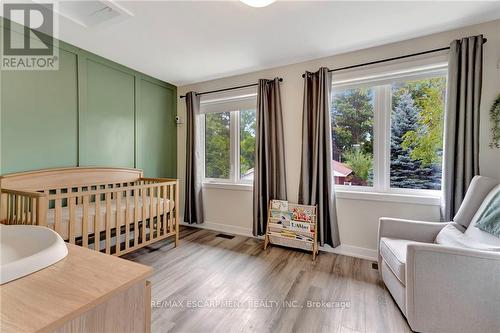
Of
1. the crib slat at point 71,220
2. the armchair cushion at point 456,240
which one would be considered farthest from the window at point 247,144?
the armchair cushion at point 456,240

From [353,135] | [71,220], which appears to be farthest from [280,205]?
[71,220]

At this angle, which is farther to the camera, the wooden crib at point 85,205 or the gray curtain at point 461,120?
the gray curtain at point 461,120

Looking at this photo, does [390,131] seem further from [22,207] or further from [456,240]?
[22,207]

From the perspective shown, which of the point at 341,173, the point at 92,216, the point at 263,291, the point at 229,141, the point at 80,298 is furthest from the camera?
the point at 229,141

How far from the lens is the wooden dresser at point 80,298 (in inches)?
19.8

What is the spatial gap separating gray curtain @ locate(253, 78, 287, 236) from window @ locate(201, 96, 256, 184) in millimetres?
289

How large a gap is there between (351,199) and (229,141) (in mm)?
1832

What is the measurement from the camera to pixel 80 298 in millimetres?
569

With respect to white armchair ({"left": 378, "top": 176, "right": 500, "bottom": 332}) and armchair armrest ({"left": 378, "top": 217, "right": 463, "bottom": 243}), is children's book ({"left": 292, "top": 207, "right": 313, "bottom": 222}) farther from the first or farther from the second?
white armchair ({"left": 378, "top": 176, "right": 500, "bottom": 332})

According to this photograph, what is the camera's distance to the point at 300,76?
275 centimetres

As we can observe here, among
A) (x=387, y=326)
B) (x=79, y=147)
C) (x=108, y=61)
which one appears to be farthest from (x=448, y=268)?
(x=108, y=61)

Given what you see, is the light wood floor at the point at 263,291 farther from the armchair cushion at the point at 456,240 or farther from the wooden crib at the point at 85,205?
the armchair cushion at the point at 456,240

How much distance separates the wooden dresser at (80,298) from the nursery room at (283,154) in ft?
0.21

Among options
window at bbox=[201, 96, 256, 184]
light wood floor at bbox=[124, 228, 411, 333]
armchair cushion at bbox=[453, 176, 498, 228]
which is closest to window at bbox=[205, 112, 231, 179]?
window at bbox=[201, 96, 256, 184]
